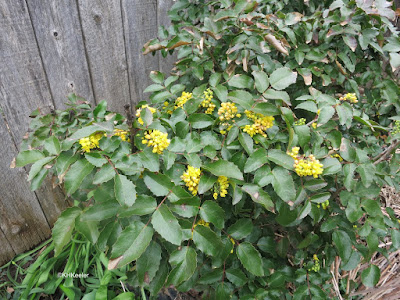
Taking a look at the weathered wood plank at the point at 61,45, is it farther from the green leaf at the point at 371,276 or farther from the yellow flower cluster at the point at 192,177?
the green leaf at the point at 371,276

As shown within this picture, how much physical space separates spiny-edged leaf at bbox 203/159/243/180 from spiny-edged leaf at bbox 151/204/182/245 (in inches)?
6.6

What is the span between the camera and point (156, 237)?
951 millimetres

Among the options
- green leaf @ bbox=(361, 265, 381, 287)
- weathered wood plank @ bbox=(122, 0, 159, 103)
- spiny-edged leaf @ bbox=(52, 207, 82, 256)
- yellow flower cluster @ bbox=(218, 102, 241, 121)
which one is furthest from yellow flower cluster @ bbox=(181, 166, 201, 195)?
weathered wood plank @ bbox=(122, 0, 159, 103)

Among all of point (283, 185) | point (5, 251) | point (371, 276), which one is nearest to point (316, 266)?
point (371, 276)

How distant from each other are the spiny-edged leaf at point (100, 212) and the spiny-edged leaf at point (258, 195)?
14.5 inches

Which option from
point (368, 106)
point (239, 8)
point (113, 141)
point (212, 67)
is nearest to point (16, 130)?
point (113, 141)

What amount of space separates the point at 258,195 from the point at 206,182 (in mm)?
154

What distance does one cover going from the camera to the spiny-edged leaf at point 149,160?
0.83 m

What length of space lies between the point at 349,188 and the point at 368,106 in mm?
561

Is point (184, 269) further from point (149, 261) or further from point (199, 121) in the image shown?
point (199, 121)

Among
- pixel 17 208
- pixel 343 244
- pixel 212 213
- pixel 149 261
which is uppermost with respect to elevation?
pixel 212 213

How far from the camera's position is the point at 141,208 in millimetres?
787

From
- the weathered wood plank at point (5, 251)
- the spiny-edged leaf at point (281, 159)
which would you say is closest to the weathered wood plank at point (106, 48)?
the weathered wood plank at point (5, 251)

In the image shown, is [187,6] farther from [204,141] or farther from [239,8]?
[204,141]
